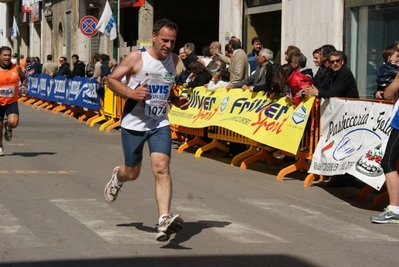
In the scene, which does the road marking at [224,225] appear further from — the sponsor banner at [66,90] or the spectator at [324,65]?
the sponsor banner at [66,90]

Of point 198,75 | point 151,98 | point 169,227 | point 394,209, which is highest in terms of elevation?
point 198,75

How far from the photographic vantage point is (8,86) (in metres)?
14.8

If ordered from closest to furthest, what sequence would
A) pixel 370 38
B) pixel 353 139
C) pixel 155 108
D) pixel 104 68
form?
1. pixel 155 108
2. pixel 353 139
3. pixel 370 38
4. pixel 104 68

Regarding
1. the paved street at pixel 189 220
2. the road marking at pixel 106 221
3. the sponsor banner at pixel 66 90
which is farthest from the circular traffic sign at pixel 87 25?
the road marking at pixel 106 221

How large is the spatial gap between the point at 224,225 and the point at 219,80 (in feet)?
25.8

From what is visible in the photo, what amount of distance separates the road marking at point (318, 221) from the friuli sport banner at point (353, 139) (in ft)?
3.03

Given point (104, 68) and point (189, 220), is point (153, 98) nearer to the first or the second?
point (189, 220)

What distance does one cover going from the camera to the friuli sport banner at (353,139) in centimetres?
1050

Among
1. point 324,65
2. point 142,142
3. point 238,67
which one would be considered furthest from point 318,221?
point 238,67

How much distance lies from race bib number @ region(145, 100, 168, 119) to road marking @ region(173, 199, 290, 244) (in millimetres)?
1286

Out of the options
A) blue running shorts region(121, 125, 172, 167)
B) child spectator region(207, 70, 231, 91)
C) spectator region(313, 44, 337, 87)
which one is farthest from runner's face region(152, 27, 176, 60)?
child spectator region(207, 70, 231, 91)

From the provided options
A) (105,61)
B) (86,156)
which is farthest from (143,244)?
(105,61)

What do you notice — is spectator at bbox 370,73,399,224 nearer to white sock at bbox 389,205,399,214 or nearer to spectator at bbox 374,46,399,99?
white sock at bbox 389,205,399,214

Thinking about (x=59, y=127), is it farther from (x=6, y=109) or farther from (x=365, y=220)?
(x=365, y=220)
